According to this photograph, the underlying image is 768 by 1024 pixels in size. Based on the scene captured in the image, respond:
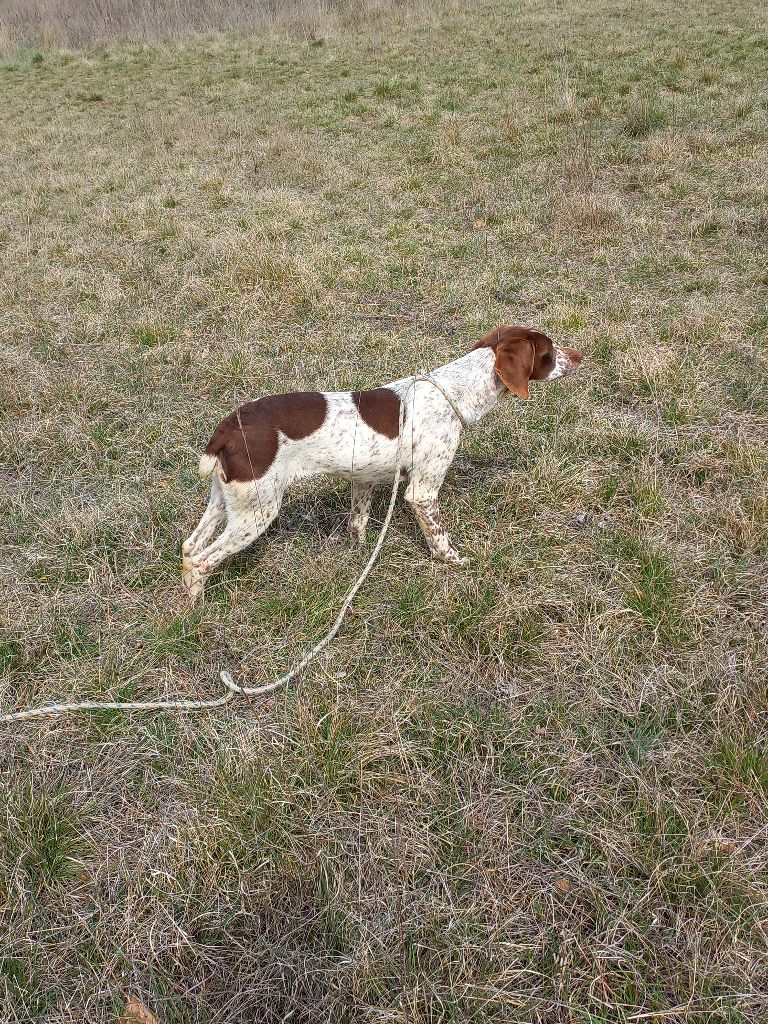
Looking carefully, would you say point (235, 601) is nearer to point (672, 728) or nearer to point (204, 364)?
point (672, 728)

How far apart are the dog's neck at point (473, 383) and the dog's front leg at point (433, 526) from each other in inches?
16.2

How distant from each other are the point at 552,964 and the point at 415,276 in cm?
521

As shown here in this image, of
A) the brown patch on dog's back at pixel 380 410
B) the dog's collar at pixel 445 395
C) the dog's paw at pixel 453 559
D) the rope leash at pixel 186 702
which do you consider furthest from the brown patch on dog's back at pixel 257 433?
the dog's paw at pixel 453 559

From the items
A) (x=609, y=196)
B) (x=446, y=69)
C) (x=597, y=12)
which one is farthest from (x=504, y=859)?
(x=597, y=12)

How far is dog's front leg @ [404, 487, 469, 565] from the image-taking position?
293cm

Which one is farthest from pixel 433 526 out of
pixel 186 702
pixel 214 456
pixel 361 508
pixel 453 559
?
pixel 186 702

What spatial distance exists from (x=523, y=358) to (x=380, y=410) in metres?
0.68

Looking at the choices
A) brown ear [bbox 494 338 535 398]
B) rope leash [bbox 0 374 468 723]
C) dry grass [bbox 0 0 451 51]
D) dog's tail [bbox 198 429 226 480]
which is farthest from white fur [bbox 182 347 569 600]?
dry grass [bbox 0 0 451 51]

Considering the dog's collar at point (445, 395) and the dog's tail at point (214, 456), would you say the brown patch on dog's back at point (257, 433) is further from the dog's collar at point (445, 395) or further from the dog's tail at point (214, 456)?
the dog's collar at point (445, 395)

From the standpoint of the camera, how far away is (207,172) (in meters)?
8.62

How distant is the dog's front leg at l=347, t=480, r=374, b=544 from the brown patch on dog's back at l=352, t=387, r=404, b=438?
0.46 m

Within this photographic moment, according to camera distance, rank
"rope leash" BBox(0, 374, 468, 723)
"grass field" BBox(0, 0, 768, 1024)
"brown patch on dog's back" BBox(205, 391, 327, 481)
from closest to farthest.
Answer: "grass field" BBox(0, 0, 768, 1024), "rope leash" BBox(0, 374, 468, 723), "brown patch on dog's back" BBox(205, 391, 327, 481)

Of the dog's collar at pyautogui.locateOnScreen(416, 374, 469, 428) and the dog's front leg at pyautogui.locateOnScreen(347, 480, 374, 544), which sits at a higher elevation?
the dog's collar at pyautogui.locateOnScreen(416, 374, 469, 428)

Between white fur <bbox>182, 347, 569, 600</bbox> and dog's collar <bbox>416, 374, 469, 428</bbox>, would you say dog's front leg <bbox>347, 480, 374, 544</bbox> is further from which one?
dog's collar <bbox>416, 374, 469, 428</bbox>
